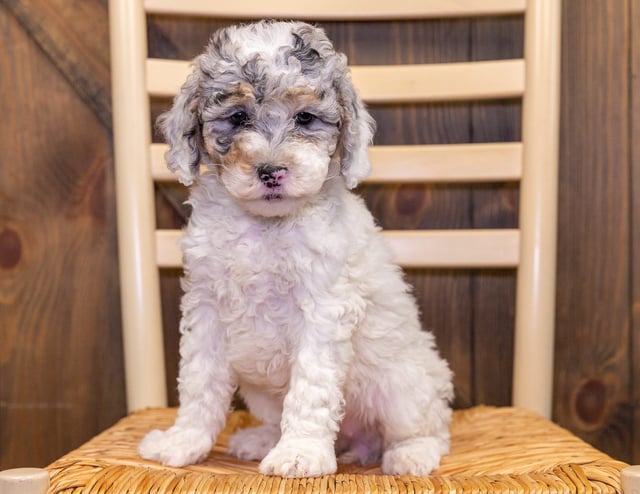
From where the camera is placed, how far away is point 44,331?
1613mm

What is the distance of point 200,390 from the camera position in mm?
1104

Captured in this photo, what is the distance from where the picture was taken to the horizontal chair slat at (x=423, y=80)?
1378mm

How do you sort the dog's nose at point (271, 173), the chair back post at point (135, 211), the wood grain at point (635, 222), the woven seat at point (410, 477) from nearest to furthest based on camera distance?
the woven seat at point (410, 477)
the dog's nose at point (271, 173)
the chair back post at point (135, 211)
the wood grain at point (635, 222)

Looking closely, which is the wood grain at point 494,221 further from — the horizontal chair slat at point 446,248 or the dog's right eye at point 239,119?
the dog's right eye at point 239,119

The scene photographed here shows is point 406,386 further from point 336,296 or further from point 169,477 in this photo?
point 169,477

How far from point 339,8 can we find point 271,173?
22.2 inches

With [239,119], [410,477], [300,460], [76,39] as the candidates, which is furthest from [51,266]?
[410,477]

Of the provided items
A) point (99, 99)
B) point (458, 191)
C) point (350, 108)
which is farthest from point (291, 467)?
point (99, 99)

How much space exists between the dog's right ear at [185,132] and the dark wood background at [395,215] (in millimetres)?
500

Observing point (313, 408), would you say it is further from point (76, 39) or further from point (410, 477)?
point (76, 39)

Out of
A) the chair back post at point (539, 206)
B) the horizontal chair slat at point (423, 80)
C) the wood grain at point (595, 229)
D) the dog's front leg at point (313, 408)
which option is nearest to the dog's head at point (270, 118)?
the dog's front leg at point (313, 408)

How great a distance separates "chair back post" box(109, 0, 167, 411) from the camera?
53.5 inches

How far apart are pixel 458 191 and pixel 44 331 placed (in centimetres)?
88

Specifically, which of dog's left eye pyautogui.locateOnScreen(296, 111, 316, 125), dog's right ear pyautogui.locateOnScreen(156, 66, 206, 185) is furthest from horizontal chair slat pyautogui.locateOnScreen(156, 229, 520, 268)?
dog's left eye pyautogui.locateOnScreen(296, 111, 316, 125)
